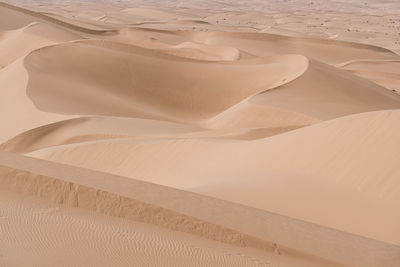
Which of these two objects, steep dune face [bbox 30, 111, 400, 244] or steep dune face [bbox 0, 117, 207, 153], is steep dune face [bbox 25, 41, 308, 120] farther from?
steep dune face [bbox 30, 111, 400, 244]

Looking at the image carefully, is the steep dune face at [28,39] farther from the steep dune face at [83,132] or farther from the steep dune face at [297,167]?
the steep dune face at [297,167]

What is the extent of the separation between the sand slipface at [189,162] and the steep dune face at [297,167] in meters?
0.02

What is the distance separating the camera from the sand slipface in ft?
11.3

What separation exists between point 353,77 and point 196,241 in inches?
570

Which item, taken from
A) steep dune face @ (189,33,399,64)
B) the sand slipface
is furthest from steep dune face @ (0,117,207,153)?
steep dune face @ (189,33,399,64)

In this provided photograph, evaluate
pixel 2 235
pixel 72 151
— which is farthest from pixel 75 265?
pixel 72 151

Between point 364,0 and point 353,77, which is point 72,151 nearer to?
point 353,77

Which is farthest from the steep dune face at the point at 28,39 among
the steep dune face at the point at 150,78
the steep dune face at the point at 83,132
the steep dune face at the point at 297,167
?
the steep dune face at the point at 297,167

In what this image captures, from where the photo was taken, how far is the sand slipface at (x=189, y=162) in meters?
3.44

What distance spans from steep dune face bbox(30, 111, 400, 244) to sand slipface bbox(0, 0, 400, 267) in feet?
0.07

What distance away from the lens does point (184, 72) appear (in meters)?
16.9

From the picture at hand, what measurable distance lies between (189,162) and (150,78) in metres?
8.66

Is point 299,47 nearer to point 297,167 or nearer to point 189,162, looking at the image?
point 189,162

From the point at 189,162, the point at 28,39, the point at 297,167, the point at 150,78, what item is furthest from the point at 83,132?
the point at 28,39
